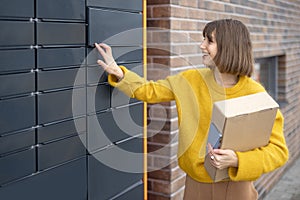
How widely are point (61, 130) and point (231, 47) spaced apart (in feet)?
3.06

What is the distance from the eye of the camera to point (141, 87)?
245cm

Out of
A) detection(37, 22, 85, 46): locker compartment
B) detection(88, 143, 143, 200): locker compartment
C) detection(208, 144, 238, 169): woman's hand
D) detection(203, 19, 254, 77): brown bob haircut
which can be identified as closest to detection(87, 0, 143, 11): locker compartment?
detection(37, 22, 85, 46): locker compartment

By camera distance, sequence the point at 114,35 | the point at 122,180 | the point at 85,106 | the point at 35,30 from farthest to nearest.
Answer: the point at 122,180
the point at 114,35
the point at 85,106
the point at 35,30

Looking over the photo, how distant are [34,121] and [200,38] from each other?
71.7 inches

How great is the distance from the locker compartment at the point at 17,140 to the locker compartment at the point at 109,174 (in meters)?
0.45

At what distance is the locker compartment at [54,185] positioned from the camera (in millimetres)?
Result: 1960

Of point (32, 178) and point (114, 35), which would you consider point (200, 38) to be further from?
point (32, 178)

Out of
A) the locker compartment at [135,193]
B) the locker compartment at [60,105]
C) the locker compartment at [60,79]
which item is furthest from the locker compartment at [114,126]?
the locker compartment at [135,193]

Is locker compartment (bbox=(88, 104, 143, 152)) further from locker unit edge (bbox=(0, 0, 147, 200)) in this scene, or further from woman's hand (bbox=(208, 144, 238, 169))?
woman's hand (bbox=(208, 144, 238, 169))

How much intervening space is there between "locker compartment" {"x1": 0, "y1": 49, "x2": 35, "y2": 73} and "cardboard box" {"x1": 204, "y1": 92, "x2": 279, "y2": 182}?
87cm

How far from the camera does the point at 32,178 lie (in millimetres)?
2023

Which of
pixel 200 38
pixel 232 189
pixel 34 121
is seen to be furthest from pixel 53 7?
pixel 200 38

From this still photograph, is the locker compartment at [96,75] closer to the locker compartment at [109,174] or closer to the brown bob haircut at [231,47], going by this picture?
the locker compartment at [109,174]

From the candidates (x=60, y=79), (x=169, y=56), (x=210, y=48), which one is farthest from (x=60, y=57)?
(x=169, y=56)
